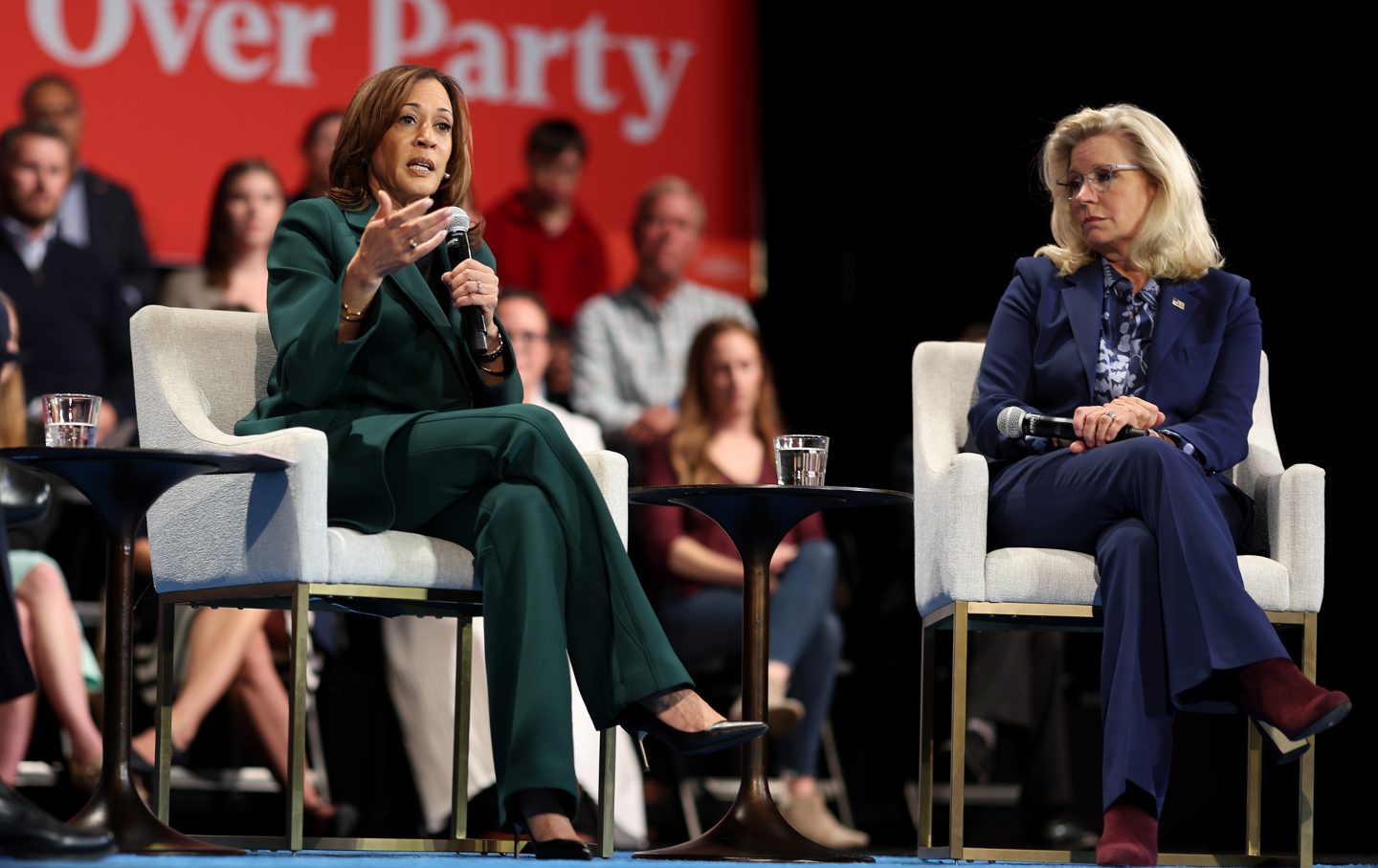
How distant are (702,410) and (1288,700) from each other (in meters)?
2.52

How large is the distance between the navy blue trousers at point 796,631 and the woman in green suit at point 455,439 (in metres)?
1.72

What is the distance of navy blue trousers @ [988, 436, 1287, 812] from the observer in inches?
117

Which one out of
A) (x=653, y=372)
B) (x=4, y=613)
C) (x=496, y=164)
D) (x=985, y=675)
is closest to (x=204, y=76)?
(x=496, y=164)

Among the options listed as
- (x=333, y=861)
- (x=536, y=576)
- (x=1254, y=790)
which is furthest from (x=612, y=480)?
(x=1254, y=790)

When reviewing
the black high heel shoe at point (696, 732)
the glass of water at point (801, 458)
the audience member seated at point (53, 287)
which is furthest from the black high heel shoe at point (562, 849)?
the audience member seated at point (53, 287)

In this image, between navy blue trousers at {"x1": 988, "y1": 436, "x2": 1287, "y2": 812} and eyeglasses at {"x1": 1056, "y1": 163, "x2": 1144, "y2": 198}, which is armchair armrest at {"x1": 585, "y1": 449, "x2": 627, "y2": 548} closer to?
navy blue trousers at {"x1": 988, "y1": 436, "x2": 1287, "y2": 812}

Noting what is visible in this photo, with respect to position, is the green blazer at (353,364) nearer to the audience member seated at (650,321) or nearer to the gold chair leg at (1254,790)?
the gold chair leg at (1254,790)

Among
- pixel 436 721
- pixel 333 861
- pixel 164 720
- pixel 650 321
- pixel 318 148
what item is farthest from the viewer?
pixel 650 321

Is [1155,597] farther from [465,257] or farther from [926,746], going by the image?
[465,257]

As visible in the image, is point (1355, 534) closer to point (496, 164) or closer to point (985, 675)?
point (985, 675)

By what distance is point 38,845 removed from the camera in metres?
2.27

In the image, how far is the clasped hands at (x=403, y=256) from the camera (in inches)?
118

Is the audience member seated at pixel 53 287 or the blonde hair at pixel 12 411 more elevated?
the audience member seated at pixel 53 287

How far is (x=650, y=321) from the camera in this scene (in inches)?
233
